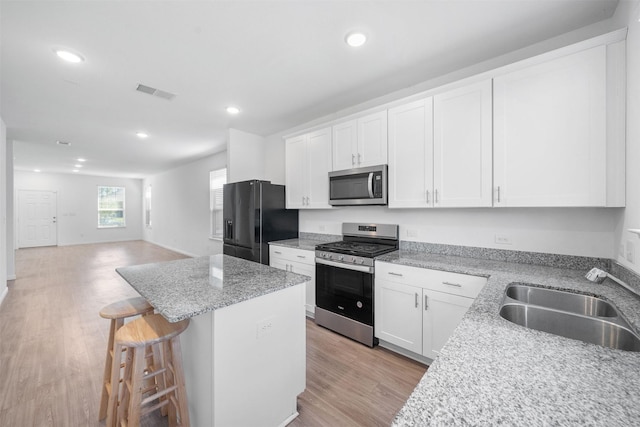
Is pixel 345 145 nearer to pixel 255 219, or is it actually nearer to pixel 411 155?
pixel 411 155

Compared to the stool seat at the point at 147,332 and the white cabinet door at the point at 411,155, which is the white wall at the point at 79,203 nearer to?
the stool seat at the point at 147,332

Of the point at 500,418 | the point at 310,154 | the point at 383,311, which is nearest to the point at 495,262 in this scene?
the point at 383,311

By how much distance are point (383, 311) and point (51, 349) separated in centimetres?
326

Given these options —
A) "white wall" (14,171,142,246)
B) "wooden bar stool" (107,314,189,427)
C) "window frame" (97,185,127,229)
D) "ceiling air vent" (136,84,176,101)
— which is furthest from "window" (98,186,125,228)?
"wooden bar stool" (107,314,189,427)

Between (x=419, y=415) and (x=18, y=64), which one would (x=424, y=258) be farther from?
(x=18, y=64)

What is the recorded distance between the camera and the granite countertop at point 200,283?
4.15 feet

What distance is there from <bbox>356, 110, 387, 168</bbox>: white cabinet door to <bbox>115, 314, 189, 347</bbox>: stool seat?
2.24 meters

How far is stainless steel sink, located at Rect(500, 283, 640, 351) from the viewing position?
3.48ft

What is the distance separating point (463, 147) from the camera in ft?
7.20

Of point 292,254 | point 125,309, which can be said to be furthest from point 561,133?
point 125,309

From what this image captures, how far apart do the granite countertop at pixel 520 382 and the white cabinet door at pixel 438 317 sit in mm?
1003

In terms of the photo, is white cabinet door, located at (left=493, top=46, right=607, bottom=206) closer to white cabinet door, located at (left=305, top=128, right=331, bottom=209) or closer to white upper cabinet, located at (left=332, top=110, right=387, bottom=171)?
white upper cabinet, located at (left=332, top=110, right=387, bottom=171)

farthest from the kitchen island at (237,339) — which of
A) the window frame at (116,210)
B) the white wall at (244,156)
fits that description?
the window frame at (116,210)

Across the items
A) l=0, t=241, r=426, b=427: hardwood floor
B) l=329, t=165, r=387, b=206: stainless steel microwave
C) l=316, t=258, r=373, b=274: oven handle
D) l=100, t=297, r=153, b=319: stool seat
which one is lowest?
l=0, t=241, r=426, b=427: hardwood floor
